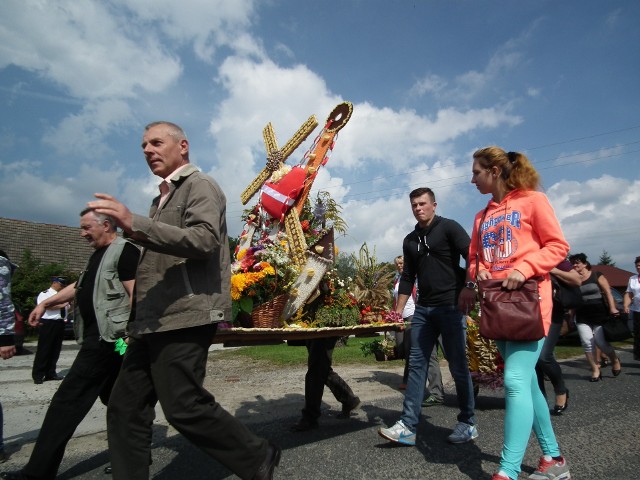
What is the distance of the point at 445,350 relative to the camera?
160 inches

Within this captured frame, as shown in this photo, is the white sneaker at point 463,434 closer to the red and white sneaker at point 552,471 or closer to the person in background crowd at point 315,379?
the red and white sneaker at point 552,471

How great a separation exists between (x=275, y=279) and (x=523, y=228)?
1.99 metres

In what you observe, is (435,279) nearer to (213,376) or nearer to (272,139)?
(272,139)

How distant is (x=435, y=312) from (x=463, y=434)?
0.99m

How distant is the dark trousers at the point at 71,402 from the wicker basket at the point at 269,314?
103 centimetres

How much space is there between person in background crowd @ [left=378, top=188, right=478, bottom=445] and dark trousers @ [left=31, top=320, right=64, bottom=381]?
684 centimetres

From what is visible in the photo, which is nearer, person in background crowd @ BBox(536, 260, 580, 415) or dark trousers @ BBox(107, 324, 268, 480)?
dark trousers @ BBox(107, 324, 268, 480)

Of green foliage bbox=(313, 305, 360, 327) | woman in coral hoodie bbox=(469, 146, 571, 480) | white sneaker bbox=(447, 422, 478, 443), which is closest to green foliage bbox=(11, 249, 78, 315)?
green foliage bbox=(313, 305, 360, 327)

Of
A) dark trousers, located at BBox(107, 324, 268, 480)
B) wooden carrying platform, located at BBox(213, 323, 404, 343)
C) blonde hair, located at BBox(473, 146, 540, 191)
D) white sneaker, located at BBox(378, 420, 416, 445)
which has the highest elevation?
blonde hair, located at BBox(473, 146, 540, 191)

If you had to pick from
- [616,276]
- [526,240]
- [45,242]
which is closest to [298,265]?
[526,240]

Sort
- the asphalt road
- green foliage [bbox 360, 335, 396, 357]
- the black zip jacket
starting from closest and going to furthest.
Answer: the asphalt road
the black zip jacket
green foliage [bbox 360, 335, 396, 357]

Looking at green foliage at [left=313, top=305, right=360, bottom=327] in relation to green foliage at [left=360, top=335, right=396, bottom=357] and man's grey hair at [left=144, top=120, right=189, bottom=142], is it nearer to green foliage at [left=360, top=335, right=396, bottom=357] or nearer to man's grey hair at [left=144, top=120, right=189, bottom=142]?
man's grey hair at [left=144, top=120, right=189, bottom=142]

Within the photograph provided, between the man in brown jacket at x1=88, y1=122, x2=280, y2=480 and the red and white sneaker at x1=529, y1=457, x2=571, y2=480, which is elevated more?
the man in brown jacket at x1=88, y1=122, x2=280, y2=480

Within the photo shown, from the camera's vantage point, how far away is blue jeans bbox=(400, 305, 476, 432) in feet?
12.8
